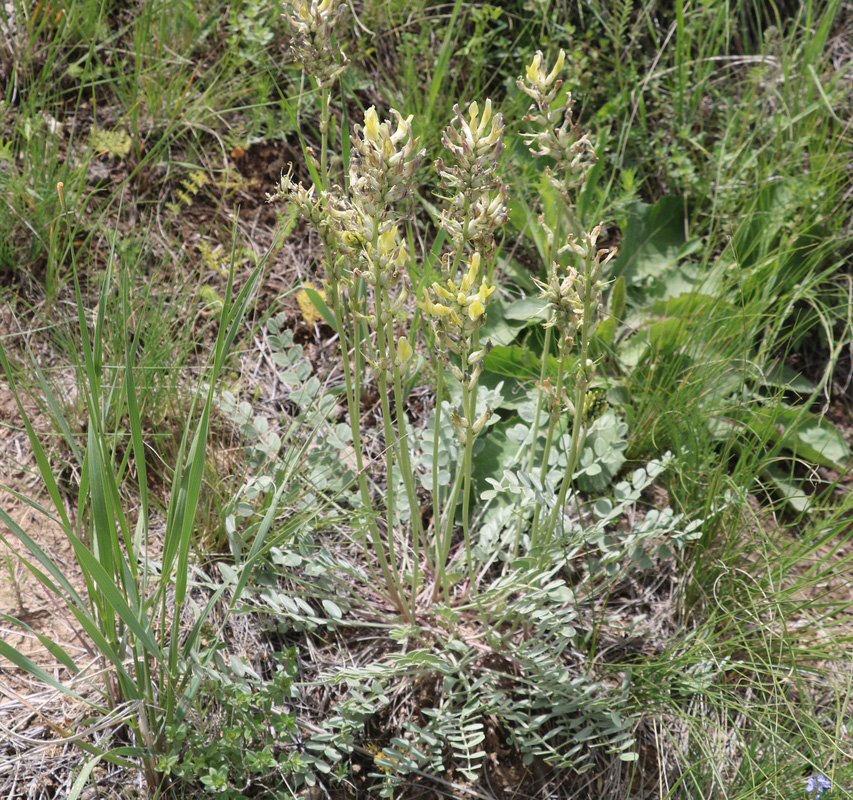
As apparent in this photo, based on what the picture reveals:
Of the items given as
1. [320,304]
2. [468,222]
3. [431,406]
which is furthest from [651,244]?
[468,222]

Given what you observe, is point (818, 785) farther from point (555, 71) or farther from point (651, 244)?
point (651, 244)

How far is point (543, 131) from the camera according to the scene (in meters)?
1.42

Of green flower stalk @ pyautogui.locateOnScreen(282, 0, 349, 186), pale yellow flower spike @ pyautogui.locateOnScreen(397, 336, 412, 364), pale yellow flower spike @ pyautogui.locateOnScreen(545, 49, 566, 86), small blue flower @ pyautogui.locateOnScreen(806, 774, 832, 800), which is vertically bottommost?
small blue flower @ pyautogui.locateOnScreen(806, 774, 832, 800)

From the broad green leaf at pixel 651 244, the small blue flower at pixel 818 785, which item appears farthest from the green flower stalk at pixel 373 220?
the broad green leaf at pixel 651 244

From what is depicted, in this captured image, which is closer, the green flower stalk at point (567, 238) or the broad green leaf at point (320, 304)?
the green flower stalk at point (567, 238)

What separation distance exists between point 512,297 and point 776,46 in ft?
4.82

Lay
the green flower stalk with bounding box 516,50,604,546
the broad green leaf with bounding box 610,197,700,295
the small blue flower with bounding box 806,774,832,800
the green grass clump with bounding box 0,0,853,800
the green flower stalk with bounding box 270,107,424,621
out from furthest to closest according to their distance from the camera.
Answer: the broad green leaf with bounding box 610,197,700,295 < the small blue flower with bounding box 806,774,832,800 < the green grass clump with bounding box 0,0,853,800 < the green flower stalk with bounding box 516,50,604,546 < the green flower stalk with bounding box 270,107,424,621

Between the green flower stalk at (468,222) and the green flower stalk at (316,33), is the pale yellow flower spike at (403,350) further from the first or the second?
the green flower stalk at (316,33)

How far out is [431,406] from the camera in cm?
233

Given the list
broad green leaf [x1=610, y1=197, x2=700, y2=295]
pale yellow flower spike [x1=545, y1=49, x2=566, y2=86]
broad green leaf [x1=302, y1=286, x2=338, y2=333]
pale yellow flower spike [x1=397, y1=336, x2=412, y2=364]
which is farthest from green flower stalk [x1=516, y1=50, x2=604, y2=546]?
broad green leaf [x1=610, y1=197, x2=700, y2=295]

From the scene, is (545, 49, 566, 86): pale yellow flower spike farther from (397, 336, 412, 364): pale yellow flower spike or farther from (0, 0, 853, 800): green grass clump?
(397, 336, 412, 364): pale yellow flower spike

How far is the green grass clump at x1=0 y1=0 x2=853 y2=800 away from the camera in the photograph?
4.55 feet

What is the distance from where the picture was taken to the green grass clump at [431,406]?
1.39 m

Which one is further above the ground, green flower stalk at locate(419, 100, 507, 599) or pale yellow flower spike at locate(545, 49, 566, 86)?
pale yellow flower spike at locate(545, 49, 566, 86)
